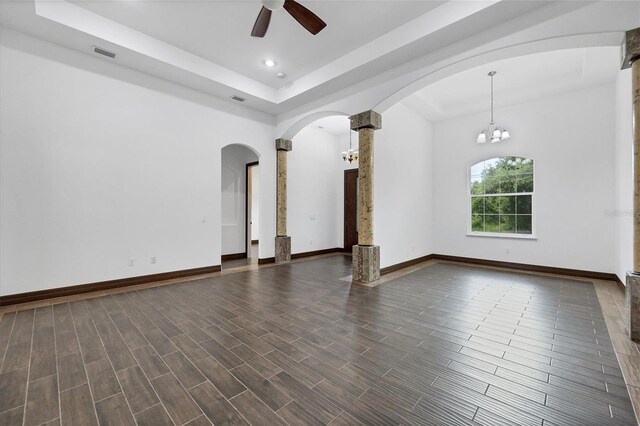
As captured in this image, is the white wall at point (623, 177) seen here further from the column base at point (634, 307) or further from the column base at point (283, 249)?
the column base at point (283, 249)

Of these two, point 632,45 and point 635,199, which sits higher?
point 632,45

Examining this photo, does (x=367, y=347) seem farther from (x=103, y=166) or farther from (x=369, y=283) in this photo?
(x=103, y=166)

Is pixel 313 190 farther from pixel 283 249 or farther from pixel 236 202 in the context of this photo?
pixel 236 202

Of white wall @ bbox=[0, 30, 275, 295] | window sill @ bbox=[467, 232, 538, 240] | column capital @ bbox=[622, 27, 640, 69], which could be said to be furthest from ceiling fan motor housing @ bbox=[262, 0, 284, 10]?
window sill @ bbox=[467, 232, 538, 240]

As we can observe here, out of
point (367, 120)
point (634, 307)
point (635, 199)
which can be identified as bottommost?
point (634, 307)

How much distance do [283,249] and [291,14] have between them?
4.79m

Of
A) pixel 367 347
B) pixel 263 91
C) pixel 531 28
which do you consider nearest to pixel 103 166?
pixel 263 91

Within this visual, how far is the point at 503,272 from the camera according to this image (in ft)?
18.1

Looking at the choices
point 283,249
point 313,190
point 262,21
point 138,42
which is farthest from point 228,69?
point 283,249

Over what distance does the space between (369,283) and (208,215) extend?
11.1ft

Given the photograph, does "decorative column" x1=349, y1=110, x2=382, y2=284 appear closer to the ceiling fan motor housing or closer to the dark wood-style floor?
the dark wood-style floor

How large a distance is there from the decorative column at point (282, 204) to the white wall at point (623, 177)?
5799 mm

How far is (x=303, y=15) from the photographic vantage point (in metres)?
2.88

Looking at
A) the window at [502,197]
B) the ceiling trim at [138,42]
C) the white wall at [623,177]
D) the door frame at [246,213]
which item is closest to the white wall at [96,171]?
the ceiling trim at [138,42]
